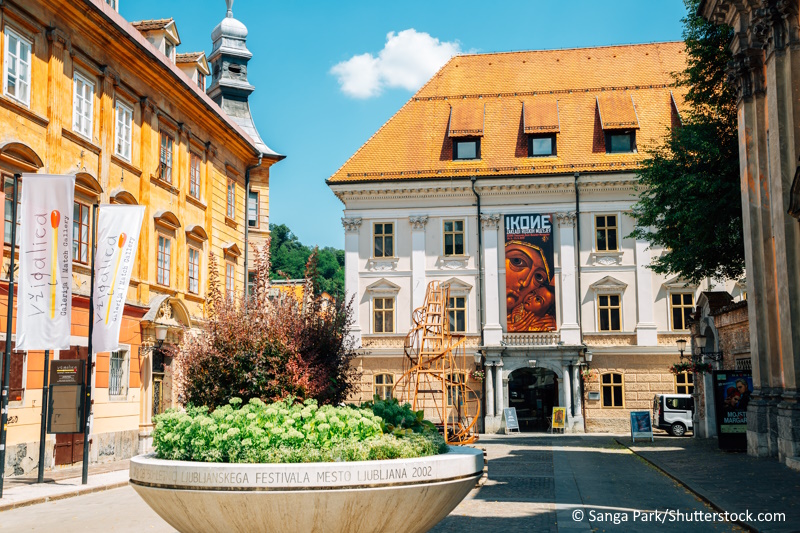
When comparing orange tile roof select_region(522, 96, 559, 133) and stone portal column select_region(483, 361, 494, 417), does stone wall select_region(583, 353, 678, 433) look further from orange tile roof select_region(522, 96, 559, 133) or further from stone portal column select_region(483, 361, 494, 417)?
orange tile roof select_region(522, 96, 559, 133)

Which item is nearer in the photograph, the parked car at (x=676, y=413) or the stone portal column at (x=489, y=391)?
the parked car at (x=676, y=413)

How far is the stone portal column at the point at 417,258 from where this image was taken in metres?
41.1

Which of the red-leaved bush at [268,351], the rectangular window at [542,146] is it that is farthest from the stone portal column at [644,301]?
the red-leaved bush at [268,351]

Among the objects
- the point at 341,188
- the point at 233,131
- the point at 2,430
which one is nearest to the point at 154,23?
the point at 233,131

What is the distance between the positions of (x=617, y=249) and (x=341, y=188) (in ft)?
45.4

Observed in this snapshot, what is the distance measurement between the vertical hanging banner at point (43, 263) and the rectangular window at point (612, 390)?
27625mm

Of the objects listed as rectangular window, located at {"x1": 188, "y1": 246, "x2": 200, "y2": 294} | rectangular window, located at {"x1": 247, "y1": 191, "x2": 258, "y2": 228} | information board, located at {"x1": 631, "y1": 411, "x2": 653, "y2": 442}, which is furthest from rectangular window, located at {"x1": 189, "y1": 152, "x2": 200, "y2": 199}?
information board, located at {"x1": 631, "y1": 411, "x2": 653, "y2": 442}

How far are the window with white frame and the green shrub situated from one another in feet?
54.0

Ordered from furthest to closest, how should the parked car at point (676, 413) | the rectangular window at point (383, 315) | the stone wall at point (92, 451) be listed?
the rectangular window at point (383, 315)
the parked car at point (676, 413)
the stone wall at point (92, 451)

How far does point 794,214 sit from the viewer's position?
17.6 metres

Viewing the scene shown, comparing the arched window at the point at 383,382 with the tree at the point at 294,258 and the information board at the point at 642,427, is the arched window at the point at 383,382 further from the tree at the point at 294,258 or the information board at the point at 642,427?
the tree at the point at 294,258

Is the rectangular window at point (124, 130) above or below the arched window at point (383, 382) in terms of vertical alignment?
above

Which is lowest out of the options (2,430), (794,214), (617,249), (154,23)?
(2,430)

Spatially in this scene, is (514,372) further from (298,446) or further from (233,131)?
(298,446)
